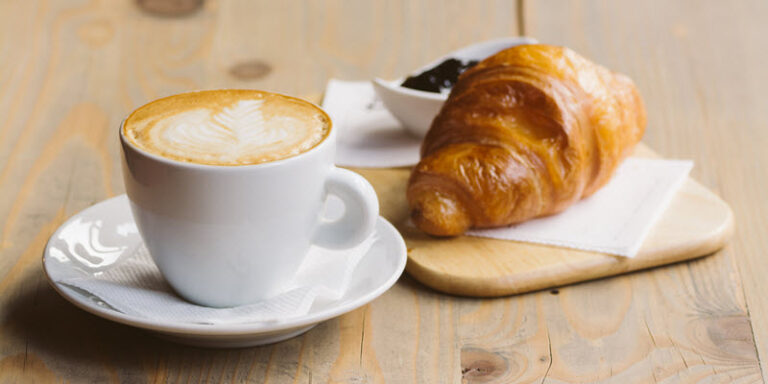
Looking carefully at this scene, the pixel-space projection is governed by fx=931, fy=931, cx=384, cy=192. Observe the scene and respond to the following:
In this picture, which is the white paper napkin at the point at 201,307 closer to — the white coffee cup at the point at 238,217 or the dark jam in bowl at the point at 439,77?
the white coffee cup at the point at 238,217

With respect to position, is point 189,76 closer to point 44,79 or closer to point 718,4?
point 44,79

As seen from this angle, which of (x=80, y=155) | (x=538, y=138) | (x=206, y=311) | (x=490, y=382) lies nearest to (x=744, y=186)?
(x=538, y=138)

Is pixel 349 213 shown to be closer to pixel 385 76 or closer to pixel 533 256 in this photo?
pixel 533 256

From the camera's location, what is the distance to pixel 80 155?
140 cm

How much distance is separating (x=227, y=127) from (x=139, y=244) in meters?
0.21

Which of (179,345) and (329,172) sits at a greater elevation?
(329,172)

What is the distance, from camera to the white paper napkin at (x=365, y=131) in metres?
1.38

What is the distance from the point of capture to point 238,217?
849 mm

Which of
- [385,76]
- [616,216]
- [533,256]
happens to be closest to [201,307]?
[533,256]

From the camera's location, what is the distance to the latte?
0.86 m

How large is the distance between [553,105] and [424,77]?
0.32 m

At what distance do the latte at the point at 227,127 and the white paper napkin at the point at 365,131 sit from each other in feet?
1.20

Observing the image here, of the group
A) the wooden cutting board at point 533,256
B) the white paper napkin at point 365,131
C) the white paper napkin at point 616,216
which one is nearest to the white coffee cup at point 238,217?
the wooden cutting board at point 533,256

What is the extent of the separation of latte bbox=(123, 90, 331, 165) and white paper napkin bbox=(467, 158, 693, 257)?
323 millimetres
